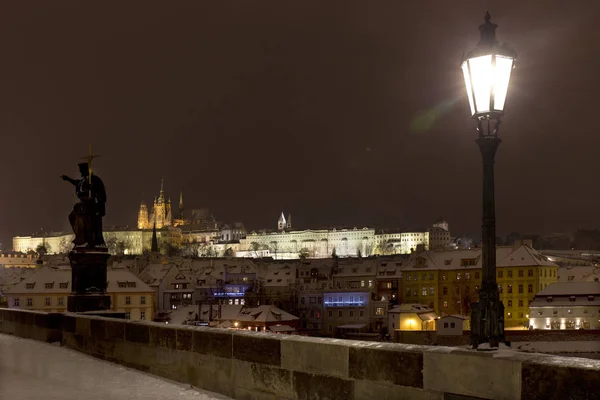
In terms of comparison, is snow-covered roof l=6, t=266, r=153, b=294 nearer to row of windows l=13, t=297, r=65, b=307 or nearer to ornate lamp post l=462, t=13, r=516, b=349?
row of windows l=13, t=297, r=65, b=307

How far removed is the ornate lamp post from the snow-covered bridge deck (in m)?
3.95

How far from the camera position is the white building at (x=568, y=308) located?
64.3m

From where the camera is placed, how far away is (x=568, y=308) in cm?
6469

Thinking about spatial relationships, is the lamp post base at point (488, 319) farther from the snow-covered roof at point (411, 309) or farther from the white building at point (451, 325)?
the snow-covered roof at point (411, 309)

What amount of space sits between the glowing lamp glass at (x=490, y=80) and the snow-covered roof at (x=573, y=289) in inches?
2534

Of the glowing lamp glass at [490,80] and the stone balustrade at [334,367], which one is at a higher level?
the glowing lamp glass at [490,80]

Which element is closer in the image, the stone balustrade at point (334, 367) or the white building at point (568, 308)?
the stone balustrade at point (334, 367)

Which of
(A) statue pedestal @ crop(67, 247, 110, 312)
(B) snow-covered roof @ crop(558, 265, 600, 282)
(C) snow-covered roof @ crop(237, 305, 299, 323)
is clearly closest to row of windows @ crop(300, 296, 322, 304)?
(C) snow-covered roof @ crop(237, 305, 299, 323)

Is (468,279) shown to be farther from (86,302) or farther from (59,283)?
(86,302)

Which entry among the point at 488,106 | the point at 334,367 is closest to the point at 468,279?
the point at 334,367

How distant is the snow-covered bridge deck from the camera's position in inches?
350

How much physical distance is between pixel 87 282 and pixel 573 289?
195ft

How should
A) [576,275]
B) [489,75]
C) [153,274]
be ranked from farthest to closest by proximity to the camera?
[153,274]
[576,275]
[489,75]

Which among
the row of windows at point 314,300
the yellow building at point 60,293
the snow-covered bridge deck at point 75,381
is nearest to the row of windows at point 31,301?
the yellow building at point 60,293
